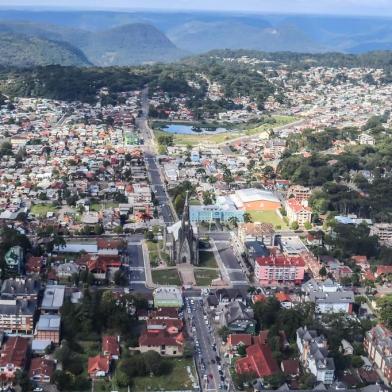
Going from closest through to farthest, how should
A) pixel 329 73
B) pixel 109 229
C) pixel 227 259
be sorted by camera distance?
pixel 227 259, pixel 109 229, pixel 329 73

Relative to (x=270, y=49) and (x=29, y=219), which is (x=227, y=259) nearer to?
(x=29, y=219)

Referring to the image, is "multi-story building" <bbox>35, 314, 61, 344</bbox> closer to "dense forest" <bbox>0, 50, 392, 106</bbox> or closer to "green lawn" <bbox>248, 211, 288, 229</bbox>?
"green lawn" <bbox>248, 211, 288, 229</bbox>

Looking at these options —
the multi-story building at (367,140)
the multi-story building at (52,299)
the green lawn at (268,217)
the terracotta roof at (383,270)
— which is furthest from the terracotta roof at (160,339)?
the multi-story building at (367,140)

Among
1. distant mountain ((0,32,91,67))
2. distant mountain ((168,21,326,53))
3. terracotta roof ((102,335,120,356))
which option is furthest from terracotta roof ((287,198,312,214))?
distant mountain ((168,21,326,53))

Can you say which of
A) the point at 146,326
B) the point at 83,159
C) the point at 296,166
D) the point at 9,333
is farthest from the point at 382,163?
the point at 9,333

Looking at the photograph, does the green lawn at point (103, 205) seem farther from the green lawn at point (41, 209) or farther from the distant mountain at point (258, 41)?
the distant mountain at point (258, 41)

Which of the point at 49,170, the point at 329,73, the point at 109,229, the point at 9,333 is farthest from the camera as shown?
the point at 329,73
